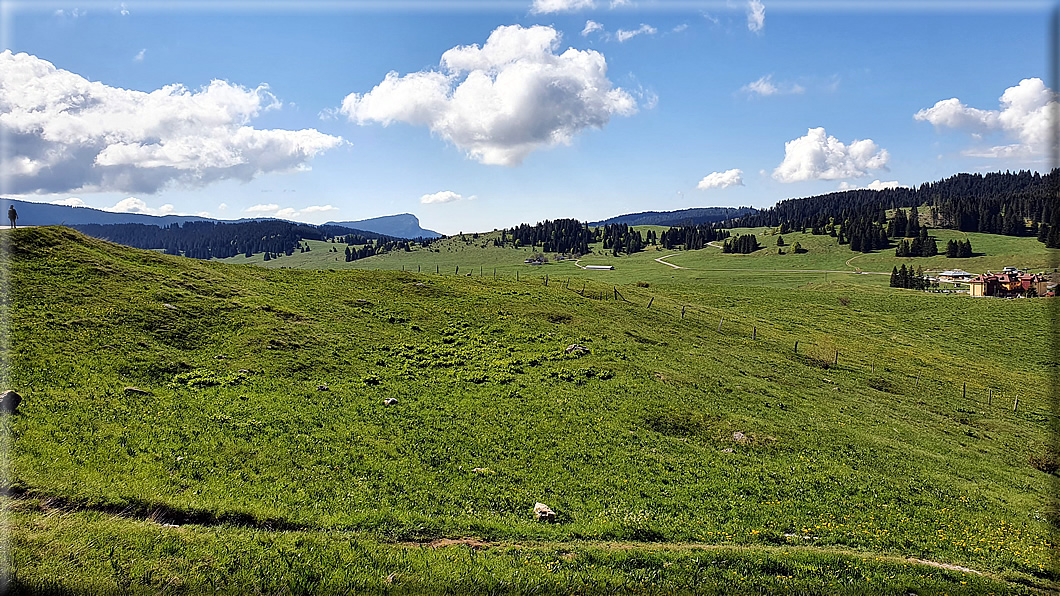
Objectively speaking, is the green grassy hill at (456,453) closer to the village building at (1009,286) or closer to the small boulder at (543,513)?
the small boulder at (543,513)

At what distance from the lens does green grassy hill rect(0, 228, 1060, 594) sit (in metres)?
13.8

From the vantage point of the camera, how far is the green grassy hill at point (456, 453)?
13.8 metres

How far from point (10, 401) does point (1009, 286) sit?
168751 millimetres

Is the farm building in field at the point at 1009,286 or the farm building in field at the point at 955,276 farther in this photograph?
the farm building in field at the point at 955,276

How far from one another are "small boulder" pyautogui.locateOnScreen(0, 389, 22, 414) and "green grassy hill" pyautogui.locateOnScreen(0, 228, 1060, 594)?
2.44 feet

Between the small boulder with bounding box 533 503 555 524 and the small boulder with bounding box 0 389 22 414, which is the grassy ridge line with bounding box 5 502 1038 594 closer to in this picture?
the small boulder with bounding box 533 503 555 524

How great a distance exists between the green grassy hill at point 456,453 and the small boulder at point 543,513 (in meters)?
0.64

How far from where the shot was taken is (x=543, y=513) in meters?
18.3

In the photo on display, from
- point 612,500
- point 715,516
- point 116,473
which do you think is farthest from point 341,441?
point 715,516

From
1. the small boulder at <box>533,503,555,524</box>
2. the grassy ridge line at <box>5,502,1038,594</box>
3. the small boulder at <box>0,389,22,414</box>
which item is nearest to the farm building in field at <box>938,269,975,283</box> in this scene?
the grassy ridge line at <box>5,502,1038,594</box>

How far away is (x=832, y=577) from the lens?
15070 millimetres

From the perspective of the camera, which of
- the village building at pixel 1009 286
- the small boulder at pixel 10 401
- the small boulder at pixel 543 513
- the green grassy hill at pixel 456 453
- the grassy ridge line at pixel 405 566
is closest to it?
the grassy ridge line at pixel 405 566

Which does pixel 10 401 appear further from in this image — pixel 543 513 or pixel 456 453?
pixel 543 513

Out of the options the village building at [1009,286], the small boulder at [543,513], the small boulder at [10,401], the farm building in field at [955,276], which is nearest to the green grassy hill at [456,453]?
the small boulder at [543,513]
